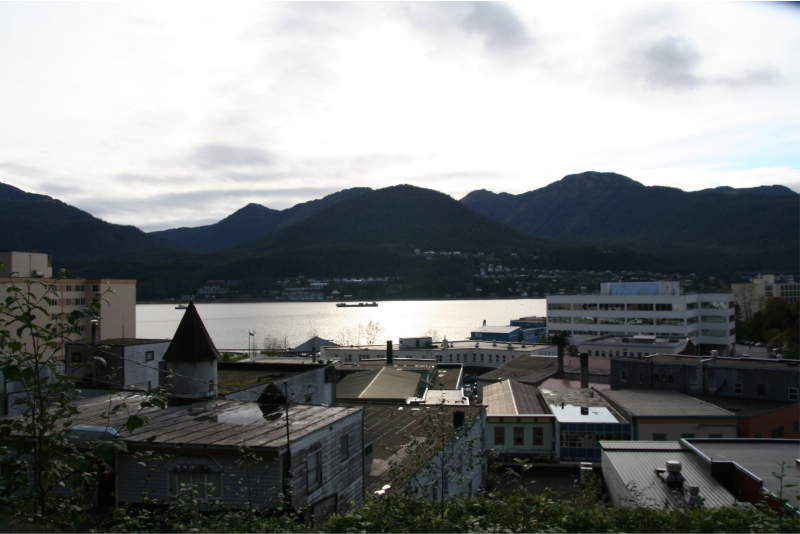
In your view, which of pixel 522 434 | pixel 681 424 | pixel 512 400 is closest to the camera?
pixel 681 424

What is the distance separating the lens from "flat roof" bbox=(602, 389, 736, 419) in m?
22.1

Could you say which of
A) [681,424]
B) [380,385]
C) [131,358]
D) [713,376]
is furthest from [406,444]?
[713,376]

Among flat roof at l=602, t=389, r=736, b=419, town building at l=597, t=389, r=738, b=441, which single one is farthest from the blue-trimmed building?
flat roof at l=602, t=389, r=736, b=419

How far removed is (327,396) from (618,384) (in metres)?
18.6

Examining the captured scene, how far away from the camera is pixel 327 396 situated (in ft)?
62.6

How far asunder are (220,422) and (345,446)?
2114 mm

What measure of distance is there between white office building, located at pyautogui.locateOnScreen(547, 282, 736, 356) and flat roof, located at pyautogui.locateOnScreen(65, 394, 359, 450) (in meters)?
52.6

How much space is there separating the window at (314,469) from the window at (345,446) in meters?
0.80

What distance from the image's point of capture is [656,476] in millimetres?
12570

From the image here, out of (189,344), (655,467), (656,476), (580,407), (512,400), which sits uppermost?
(189,344)

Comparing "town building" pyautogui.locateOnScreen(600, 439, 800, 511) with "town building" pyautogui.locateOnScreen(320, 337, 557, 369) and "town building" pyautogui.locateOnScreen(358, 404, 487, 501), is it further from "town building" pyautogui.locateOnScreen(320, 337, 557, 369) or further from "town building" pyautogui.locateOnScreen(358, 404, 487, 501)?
"town building" pyautogui.locateOnScreen(320, 337, 557, 369)

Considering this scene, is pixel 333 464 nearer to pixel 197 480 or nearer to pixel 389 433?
pixel 197 480

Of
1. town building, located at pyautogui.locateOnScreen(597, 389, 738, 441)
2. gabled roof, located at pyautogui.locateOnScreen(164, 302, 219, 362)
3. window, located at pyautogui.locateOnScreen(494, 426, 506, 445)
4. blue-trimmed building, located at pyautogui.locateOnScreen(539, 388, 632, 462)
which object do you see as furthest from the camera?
window, located at pyautogui.locateOnScreen(494, 426, 506, 445)

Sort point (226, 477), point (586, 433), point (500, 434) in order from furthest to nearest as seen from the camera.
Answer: point (500, 434), point (586, 433), point (226, 477)
